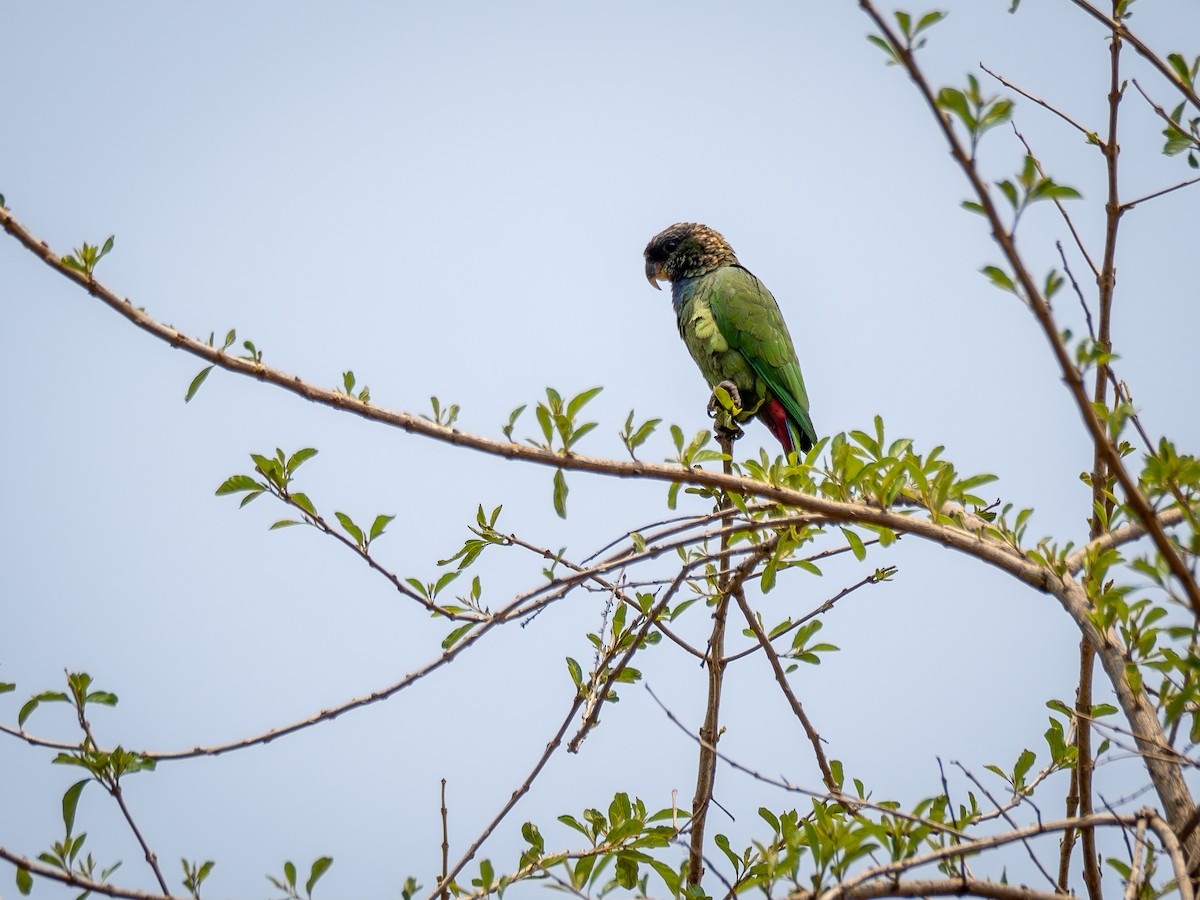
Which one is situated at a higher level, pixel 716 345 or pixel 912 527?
pixel 716 345

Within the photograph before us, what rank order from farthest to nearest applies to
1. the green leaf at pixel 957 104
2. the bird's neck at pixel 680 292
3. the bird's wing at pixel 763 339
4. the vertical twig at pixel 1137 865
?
the bird's neck at pixel 680 292
the bird's wing at pixel 763 339
the vertical twig at pixel 1137 865
the green leaf at pixel 957 104

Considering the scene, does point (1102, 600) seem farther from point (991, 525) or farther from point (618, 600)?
point (618, 600)

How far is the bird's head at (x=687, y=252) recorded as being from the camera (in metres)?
6.39

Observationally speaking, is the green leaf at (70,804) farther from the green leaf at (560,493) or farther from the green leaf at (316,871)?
the green leaf at (560,493)

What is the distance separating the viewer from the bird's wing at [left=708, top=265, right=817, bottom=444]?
5.63m

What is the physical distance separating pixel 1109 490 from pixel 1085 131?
0.83 m

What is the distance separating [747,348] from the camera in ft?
18.6

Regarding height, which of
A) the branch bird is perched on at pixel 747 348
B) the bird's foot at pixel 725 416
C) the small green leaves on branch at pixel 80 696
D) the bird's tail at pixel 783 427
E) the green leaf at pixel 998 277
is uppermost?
the branch bird is perched on at pixel 747 348

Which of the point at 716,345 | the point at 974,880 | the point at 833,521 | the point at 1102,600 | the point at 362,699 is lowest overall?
the point at 974,880

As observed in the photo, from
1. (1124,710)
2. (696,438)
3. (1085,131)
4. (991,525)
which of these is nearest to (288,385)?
(696,438)

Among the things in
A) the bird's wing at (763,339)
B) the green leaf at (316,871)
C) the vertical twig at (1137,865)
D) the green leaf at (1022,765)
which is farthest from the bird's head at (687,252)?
the vertical twig at (1137,865)

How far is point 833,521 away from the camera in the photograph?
6.57 ft

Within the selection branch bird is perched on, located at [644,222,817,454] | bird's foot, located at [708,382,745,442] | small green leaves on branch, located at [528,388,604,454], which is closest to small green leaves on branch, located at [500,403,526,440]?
small green leaves on branch, located at [528,388,604,454]

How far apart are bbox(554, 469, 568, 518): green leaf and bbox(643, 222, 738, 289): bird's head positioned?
14.4 feet
